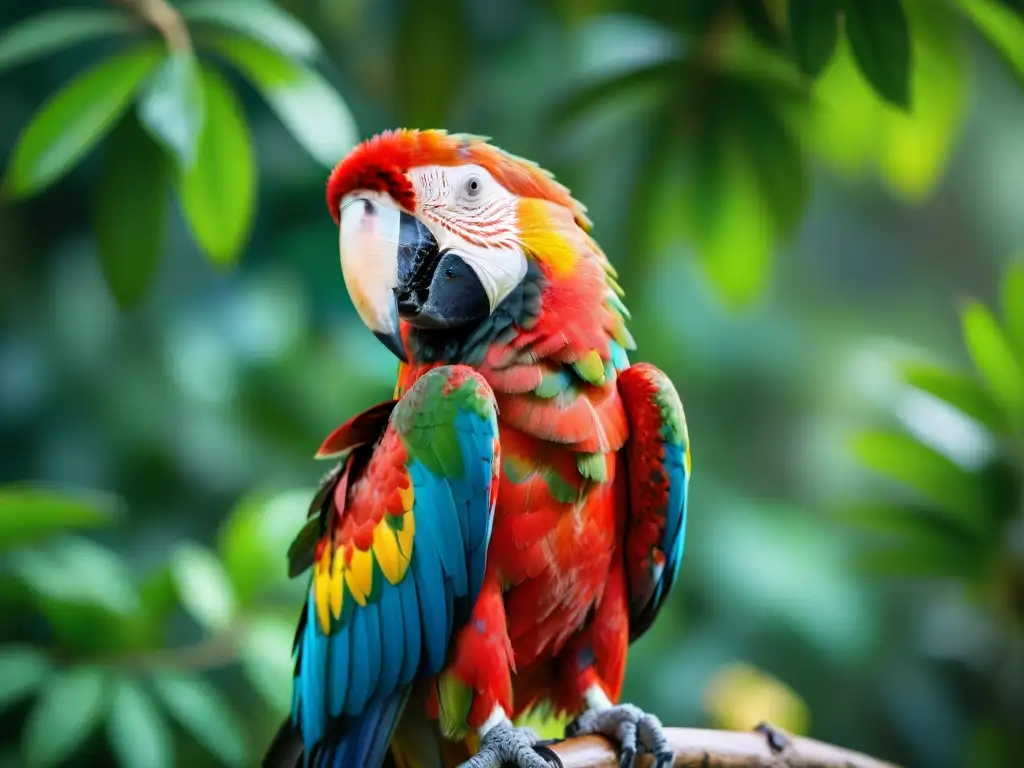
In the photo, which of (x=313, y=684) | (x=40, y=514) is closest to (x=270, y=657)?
(x=40, y=514)

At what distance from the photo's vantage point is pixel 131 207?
1459mm

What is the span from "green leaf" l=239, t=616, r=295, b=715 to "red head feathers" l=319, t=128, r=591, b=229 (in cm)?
85

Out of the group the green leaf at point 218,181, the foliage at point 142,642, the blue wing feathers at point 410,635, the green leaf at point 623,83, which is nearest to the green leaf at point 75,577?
the foliage at point 142,642

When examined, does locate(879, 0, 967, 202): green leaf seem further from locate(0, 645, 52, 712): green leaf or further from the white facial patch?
locate(0, 645, 52, 712): green leaf

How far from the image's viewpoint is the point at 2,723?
7.55 ft

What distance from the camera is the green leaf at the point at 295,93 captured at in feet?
4.36

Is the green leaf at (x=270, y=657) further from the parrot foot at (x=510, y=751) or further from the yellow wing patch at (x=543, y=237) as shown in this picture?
the yellow wing patch at (x=543, y=237)

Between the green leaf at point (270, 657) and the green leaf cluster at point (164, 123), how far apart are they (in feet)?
1.82

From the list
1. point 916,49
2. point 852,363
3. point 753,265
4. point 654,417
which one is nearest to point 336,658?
point 654,417

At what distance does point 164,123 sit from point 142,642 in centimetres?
88

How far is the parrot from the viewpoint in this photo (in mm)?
933

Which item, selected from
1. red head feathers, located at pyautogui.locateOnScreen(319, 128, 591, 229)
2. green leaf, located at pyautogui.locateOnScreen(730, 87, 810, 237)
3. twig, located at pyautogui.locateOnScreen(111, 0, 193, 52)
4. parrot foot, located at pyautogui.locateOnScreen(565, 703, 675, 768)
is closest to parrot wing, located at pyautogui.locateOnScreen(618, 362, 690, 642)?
parrot foot, located at pyautogui.locateOnScreen(565, 703, 675, 768)

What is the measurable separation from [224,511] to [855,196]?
8.40 feet

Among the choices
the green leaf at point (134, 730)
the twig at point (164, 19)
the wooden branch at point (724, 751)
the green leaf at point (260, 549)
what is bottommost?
the green leaf at point (134, 730)
